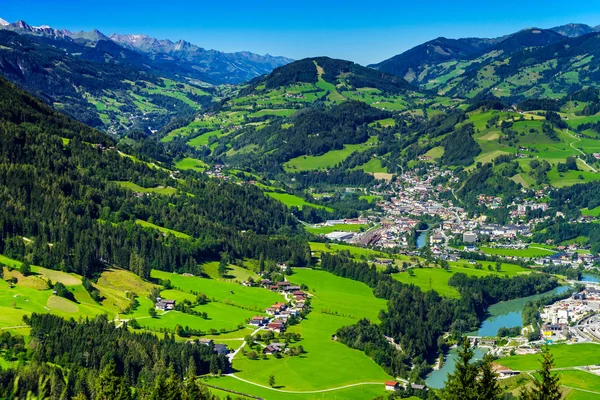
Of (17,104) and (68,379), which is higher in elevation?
(17,104)

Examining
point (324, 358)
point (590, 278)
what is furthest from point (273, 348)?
point (590, 278)

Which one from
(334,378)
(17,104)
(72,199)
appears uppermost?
(17,104)

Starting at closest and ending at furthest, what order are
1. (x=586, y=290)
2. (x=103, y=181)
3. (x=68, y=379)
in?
(x=68, y=379) → (x=586, y=290) → (x=103, y=181)

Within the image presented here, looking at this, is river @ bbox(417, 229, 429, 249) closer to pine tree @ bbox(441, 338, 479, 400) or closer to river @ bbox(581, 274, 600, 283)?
river @ bbox(581, 274, 600, 283)

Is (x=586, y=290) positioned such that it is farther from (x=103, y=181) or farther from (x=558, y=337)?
(x=103, y=181)

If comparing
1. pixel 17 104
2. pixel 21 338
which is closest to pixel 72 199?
pixel 17 104

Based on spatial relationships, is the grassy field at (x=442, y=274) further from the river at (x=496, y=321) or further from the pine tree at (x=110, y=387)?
the pine tree at (x=110, y=387)

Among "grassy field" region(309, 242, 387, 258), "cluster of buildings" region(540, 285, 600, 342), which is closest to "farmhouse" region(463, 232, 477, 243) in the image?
"grassy field" region(309, 242, 387, 258)
